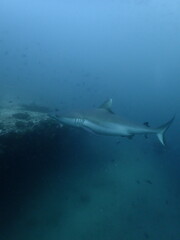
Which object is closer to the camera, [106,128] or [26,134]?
[106,128]

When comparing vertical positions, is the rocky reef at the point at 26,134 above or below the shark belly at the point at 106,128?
below

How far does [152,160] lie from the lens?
18.2 meters

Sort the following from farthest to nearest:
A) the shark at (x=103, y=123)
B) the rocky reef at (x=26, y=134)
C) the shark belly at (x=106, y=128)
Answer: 1. the rocky reef at (x=26, y=134)
2. the shark belly at (x=106, y=128)
3. the shark at (x=103, y=123)

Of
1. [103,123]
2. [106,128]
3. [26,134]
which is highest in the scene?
[103,123]

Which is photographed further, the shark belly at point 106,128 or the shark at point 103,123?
the shark belly at point 106,128

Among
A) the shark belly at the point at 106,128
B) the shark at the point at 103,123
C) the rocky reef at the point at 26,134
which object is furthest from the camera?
the rocky reef at the point at 26,134

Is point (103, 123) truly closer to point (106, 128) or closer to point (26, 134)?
point (106, 128)

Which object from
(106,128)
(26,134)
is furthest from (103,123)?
(26,134)

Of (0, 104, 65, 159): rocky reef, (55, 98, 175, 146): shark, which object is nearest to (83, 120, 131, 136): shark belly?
(55, 98, 175, 146): shark

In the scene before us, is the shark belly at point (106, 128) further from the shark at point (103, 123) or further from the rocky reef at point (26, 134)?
the rocky reef at point (26, 134)

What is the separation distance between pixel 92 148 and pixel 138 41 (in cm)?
16568

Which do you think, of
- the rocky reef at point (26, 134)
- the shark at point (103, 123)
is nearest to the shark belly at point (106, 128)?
the shark at point (103, 123)

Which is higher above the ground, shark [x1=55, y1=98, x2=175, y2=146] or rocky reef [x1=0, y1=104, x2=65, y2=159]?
shark [x1=55, y1=98, x2=175, y2=146]

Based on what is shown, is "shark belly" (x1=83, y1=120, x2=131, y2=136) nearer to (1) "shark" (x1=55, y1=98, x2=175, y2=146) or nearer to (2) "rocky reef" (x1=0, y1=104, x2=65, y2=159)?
(1) "shark" (x1=55, y1=98, x2=175, y2=146)
